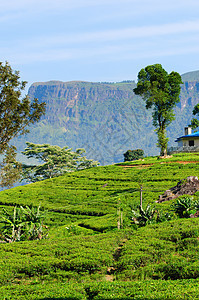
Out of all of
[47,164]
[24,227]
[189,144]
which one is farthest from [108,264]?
[47,164]

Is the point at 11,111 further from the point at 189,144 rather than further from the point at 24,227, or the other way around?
the point at 189,144

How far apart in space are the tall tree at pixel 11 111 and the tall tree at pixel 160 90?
22.2 metres

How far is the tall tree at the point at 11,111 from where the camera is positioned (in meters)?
25.0

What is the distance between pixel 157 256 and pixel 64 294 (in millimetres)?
3715

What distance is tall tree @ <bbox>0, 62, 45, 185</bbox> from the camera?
2498 centimetres

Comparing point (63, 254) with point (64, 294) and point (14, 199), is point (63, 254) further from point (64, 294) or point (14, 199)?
point (14, 199)

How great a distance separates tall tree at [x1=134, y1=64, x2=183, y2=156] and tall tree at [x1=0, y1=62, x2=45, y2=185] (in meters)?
22.2

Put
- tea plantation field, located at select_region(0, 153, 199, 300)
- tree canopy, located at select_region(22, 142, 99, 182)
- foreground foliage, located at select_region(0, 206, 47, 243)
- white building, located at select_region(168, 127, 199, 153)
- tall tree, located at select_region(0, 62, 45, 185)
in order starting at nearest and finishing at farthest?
tea plantation field, located at select_region(0, 153, 199, 300) < foreground foliage, located at select_region(0, 206, 47, 243) < tall tree, located at select_region(0, 62, 45, 185) < white building, located at select_region(168, 127, 199, 153) < tree canopy, located at select_region(22, 142, 99, 182)

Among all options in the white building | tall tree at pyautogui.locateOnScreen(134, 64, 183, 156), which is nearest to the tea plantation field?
tall tree at pyautogui.locateOnScreen(134, 64, 183, 156)

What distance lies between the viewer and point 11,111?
25531mm

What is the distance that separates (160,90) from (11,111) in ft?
81.5

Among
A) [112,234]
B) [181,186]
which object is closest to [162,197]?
[181,186]

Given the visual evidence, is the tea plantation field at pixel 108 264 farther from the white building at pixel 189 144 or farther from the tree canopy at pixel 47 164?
the tree canopy at pixel 47 164

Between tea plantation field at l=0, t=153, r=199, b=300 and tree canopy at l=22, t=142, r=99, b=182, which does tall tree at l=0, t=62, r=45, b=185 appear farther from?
tree canopy at l=22, t=142, r=99, b=182
